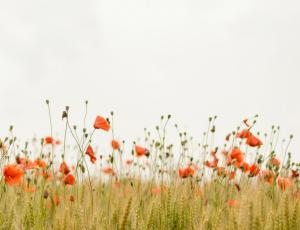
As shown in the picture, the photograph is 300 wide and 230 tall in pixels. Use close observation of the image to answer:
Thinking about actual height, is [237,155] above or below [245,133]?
below

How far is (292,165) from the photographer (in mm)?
4898

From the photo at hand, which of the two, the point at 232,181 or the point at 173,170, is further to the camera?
the point at 232,181

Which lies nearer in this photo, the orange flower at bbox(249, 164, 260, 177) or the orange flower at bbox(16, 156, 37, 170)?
the orange flower at bbox(16, 156, 37, 170)

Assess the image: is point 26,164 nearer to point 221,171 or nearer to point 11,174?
point 11,174

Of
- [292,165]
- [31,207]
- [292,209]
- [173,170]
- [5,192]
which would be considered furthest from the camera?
[292,165]

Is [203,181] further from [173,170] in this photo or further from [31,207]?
[31,207]

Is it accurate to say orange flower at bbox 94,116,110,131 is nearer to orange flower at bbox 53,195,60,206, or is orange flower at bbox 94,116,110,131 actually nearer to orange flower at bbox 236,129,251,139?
orange flower at bbox 53,195,60,206

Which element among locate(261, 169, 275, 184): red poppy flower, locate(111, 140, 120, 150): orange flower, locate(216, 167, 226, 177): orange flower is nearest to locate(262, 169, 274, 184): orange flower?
locate(261, 169, 275, 184): red poppy flower

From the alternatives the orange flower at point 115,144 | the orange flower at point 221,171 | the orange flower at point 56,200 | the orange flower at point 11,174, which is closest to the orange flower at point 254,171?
the orange flower at point 221,171

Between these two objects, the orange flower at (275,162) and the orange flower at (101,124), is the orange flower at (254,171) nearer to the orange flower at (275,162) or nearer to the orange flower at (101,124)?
the orange flower at (275,162)

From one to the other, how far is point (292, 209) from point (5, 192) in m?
2.02

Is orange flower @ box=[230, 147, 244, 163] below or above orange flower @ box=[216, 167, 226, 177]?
above

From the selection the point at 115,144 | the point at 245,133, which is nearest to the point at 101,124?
the point at 115,144

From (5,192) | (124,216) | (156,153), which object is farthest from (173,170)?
(124,216)
